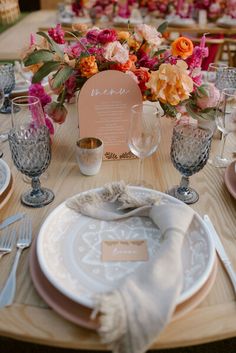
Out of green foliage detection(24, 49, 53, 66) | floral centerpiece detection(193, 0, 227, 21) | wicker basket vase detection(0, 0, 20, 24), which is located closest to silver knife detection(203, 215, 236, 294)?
green foliage detection(24, 49, 53, 66)

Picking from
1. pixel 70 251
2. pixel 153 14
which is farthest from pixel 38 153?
pixel 153 14

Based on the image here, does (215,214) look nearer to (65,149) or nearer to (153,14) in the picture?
(65,149)

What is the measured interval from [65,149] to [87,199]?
1.24ft

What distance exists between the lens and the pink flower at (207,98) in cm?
100

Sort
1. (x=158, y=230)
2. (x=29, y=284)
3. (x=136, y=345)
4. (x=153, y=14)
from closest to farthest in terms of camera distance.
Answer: (x=136, y=345)
(x=29, y=284)
(x=158, y=230)
(x=153, y=14)

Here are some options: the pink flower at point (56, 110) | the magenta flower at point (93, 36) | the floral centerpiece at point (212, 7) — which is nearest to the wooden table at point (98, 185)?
the pink flower at point (56, 110)

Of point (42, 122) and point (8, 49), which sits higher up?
point (42, 122)

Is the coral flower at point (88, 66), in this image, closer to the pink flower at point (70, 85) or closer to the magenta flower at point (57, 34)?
the pink flower at point (70, 85)

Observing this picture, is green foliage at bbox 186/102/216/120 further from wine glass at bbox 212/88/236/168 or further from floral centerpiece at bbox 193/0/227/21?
floral centerpiece at bbox 193/0/227/21

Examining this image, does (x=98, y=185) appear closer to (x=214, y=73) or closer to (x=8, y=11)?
(x=214, y=73)

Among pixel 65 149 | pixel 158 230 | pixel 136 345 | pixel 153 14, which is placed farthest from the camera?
pixel 153 14

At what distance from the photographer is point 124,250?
68 centimetres

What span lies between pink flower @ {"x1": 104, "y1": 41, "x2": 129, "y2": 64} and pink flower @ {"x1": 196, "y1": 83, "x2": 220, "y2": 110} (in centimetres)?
24

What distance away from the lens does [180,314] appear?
22.2 inches
